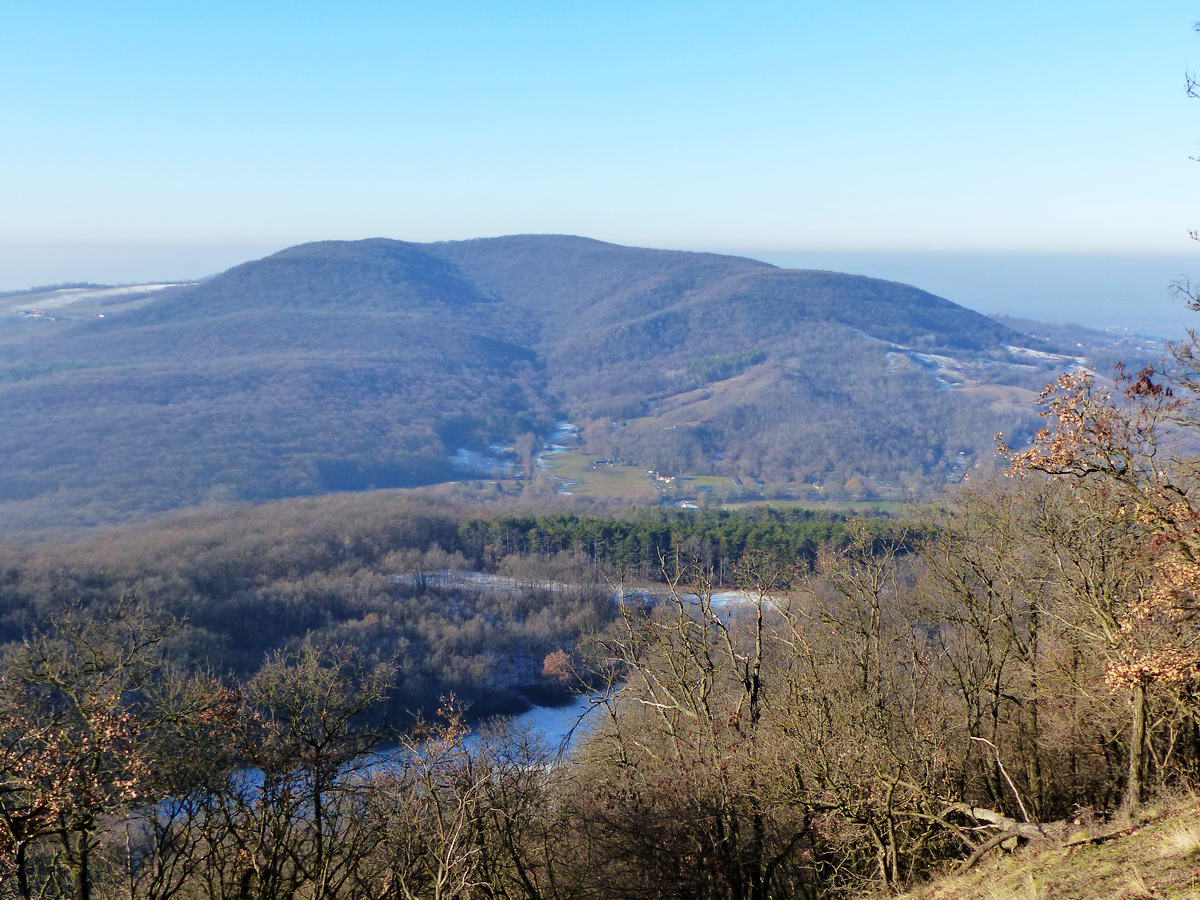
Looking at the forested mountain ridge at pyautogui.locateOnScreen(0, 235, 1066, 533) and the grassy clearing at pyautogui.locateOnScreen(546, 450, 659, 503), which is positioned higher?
the forested mountain ridge at pyautogui.locateOnScreen(0, 235, 1066, 533)

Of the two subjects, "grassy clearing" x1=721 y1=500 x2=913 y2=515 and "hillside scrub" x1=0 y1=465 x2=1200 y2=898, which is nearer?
"hillside scrub" x1=0 y1=465 x2=1200 y2=898

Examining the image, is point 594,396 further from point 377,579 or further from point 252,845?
point 252,845

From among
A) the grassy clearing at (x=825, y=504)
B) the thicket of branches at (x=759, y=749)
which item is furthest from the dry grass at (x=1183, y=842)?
the grassy clearing at (x=825, y=504)

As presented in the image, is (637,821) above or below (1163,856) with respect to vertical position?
below

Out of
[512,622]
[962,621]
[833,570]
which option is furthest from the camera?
[512,622]

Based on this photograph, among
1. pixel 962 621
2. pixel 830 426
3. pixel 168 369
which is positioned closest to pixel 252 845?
pixel 962 621

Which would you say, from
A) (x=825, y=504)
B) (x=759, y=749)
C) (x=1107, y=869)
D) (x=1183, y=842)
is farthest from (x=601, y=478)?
(x=1183, y=842)

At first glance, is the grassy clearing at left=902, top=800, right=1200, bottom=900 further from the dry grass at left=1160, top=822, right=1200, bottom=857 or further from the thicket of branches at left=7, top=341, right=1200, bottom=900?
the thicket of branches at left=7, top=341, right=1200, bottom=900

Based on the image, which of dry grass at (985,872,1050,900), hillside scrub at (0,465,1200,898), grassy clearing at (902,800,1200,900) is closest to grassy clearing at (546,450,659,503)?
hillside scrub at (0,465,1200,898)

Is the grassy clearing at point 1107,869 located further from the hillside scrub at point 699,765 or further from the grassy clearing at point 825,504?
the grassy clearing at point 825,504
